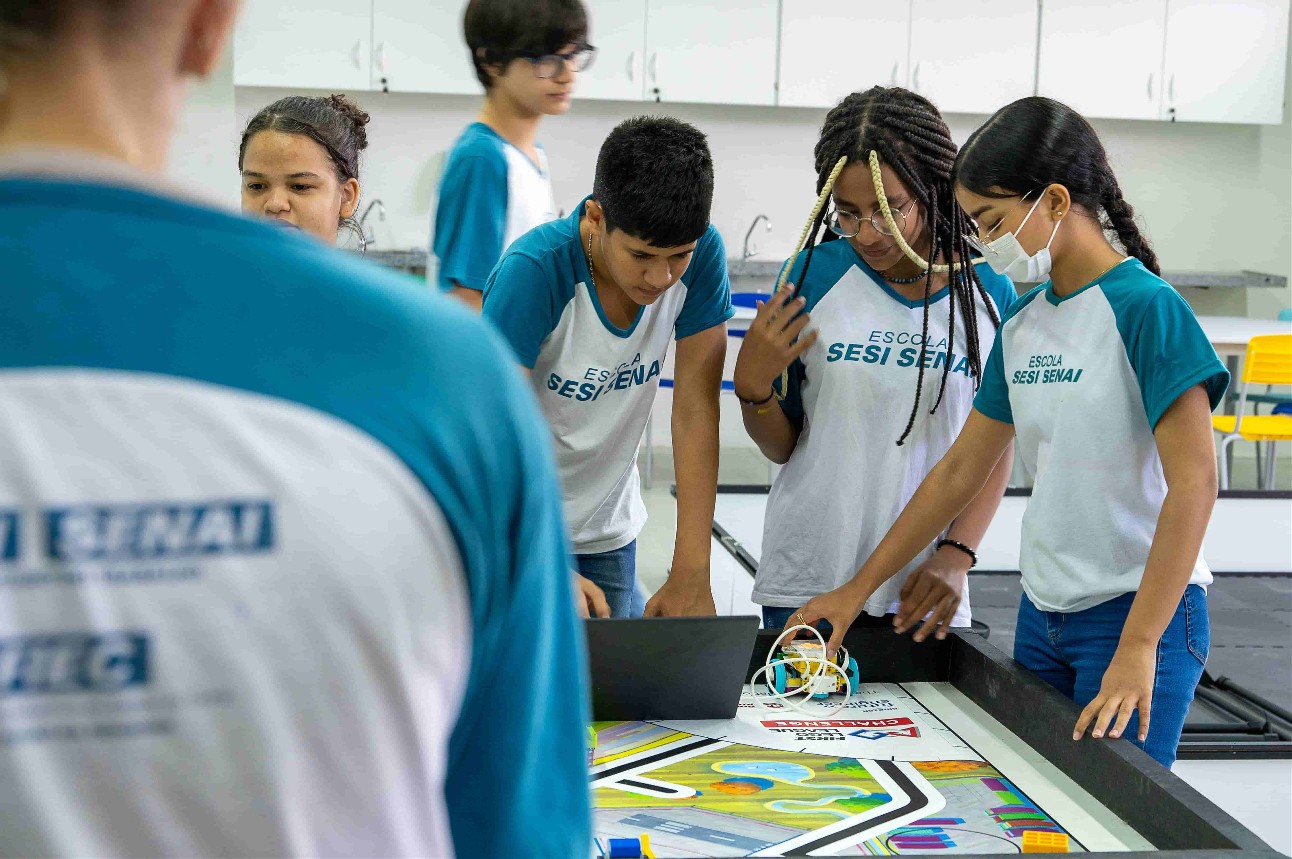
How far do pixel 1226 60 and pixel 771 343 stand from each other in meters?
5.82

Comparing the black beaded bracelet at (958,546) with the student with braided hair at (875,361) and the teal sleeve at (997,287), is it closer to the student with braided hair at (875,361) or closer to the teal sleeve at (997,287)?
the student with braided hair at (875,361)

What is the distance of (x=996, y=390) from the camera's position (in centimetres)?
174

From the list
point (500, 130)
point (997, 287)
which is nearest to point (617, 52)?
point (500, 130)

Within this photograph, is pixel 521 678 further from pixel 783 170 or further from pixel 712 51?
pixel 783 170

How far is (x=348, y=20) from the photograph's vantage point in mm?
5949

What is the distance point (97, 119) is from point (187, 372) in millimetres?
108

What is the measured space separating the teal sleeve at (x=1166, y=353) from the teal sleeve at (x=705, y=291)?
62cm

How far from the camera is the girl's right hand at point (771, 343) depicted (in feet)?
5.94

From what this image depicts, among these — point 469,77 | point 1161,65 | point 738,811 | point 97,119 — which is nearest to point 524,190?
point 738,811

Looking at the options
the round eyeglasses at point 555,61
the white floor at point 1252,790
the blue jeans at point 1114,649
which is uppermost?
the round eyeglasses at point 555,61

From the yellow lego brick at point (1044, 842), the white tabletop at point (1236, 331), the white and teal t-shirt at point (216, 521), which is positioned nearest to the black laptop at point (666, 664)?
the yellow lego brick at point (1044, 842)

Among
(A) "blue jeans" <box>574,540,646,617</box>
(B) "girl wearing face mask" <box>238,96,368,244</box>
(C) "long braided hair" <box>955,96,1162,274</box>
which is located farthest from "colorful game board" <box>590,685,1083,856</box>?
(B) "girl wearing face mask" <box>238,96,368,244</box>

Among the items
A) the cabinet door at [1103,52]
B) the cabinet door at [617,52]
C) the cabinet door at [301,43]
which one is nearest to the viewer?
the cabinet door at [301,43]

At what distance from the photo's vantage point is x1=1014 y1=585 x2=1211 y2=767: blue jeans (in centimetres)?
152
